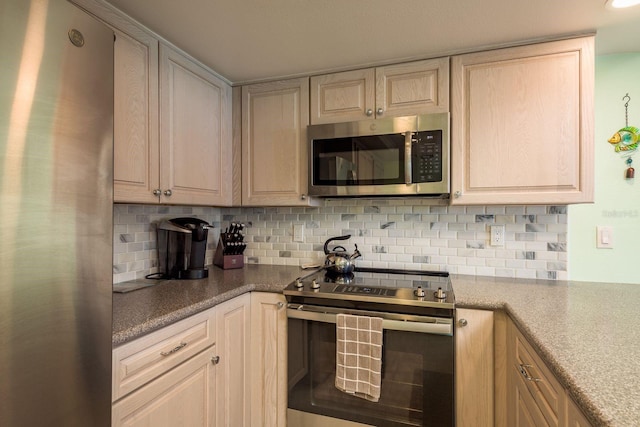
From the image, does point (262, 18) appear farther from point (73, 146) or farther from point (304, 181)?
point (73, 146)

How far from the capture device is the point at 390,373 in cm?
152

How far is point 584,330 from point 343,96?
1.55 meters

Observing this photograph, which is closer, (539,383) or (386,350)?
(539,383)

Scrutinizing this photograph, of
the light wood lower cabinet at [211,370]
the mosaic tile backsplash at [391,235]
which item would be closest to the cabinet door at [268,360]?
the light wood lower cabinet at [211,370]

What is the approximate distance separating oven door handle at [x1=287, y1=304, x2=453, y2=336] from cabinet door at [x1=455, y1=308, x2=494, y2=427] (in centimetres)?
8

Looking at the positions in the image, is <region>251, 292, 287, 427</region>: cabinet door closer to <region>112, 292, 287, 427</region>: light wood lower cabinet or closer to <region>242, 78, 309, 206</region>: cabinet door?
<region>112, 292, 287, 427</region>: light wood lower cabinet

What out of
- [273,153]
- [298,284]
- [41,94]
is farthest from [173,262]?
[41,94]

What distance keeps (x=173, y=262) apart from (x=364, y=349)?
1123 mm

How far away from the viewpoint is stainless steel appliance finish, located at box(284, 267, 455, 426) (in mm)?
1444

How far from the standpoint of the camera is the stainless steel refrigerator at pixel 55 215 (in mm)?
613

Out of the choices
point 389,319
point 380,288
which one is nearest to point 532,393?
point 389,319

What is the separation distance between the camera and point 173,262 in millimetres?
1833

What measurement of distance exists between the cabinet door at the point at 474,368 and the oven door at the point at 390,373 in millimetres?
50

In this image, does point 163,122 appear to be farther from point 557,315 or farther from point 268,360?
point 557,315
